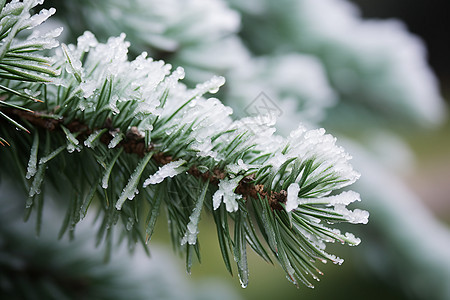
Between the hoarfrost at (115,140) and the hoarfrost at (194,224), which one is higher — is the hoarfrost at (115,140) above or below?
above

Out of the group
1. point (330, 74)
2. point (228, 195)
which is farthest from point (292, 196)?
point (330, 74)

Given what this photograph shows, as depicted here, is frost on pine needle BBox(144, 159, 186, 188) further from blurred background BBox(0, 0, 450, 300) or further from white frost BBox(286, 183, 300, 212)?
blurred background BBox(0, 0, 450, 300)

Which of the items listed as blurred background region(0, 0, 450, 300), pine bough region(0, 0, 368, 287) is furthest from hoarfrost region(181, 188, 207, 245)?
blurred background region(0, 0, 450, 300)

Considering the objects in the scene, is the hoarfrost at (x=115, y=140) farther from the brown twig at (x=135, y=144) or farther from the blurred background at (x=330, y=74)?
the blurred background at (x=330, y=74)

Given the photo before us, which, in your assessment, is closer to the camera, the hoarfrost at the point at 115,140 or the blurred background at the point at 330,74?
the hoarfrost at the point at 115,140

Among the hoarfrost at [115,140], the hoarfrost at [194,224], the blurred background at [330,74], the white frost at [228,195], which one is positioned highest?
the blurred background at [330,74]

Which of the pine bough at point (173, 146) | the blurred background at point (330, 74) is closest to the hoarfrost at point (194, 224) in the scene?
the pine bough at point (173, 146)

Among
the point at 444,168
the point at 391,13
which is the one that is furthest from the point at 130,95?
the point at 391,13

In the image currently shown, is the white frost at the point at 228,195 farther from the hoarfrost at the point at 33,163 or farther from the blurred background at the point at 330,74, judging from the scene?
the blurred background at the point at 330,74

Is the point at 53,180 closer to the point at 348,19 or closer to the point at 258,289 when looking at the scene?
the point at 348,19
